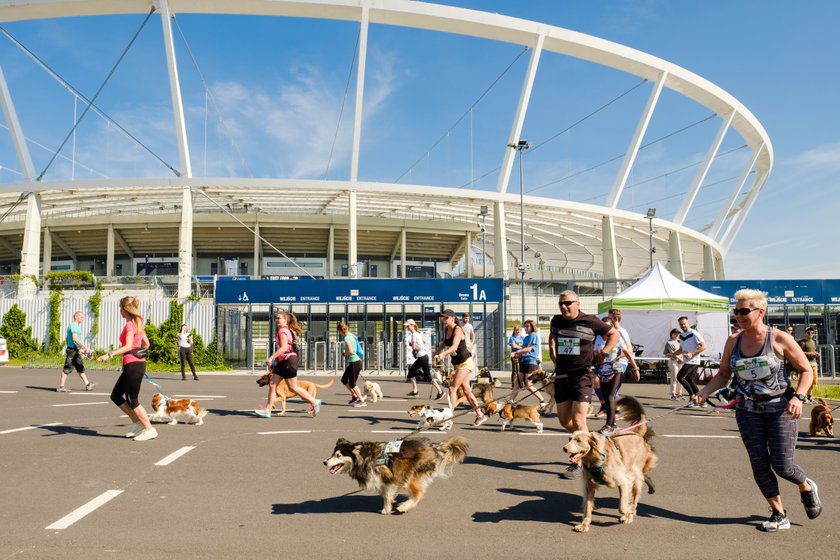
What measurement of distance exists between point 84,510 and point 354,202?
28.0 m

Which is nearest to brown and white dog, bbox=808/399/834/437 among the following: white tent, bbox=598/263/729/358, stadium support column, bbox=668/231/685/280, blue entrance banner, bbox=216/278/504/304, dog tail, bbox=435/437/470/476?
dog tail, bbox=435/437/470/476

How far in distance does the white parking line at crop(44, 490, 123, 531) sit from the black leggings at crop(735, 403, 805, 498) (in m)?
4.80

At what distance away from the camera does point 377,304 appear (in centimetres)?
2498

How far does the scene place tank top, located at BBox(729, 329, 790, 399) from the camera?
14.1ft

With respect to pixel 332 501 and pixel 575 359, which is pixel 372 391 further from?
Answer: pixel 332 501

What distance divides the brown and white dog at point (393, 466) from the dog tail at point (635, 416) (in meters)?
1.46

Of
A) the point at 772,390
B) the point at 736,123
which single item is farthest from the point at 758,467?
the point at 736,123

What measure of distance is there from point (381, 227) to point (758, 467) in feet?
124

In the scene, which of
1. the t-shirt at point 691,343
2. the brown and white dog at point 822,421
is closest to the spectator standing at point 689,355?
the t-shirt at point 691,343

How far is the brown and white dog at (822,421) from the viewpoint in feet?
27.9

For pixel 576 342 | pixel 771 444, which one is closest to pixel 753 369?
pixel 771 444

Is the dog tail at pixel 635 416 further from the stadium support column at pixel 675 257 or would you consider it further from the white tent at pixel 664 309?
the stadium support column at pixel 675 257

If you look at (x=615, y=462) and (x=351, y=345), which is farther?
(x=351, y=345)

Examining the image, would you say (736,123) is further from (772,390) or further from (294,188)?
(772,390)
